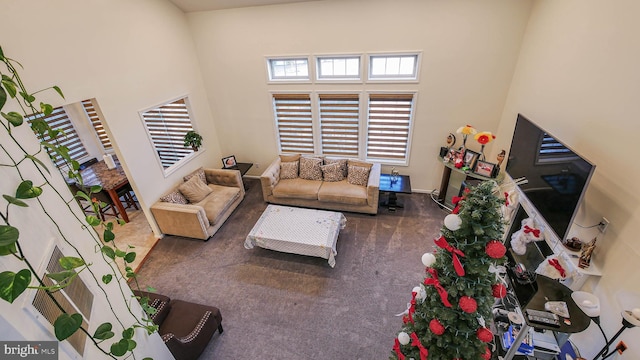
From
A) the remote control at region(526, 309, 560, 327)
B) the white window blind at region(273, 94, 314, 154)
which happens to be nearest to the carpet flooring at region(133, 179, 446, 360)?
the remote control at region(526, 309, 560, 327)

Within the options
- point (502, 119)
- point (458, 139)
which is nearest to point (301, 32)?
point (458, 139)

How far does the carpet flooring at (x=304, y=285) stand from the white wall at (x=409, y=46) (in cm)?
180

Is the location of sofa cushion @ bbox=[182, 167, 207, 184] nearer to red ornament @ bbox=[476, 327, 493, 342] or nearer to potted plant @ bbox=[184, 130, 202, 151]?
potted plant @ bbox=[184, 130, 202, 151]

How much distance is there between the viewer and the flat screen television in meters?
2.18

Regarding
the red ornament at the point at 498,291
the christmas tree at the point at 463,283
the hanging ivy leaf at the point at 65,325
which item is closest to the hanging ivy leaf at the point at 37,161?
the hanging ivy leaf at the point at 65,325

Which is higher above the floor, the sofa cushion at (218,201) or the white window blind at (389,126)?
the white window blind at (389,126)

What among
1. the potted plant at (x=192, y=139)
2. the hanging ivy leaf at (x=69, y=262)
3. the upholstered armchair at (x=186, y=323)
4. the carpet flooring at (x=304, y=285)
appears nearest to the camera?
the hanging ivy leaf at (x=69, y=262)

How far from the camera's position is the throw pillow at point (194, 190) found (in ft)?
15.7

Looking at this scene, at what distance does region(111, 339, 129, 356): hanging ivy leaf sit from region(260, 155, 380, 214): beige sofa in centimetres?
373

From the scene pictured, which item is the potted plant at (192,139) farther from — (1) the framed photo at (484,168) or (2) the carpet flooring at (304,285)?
(1) the framed photo at (484,168)

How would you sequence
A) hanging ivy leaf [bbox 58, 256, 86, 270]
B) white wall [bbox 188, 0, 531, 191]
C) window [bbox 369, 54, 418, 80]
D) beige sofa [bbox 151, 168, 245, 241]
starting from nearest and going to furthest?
hanging ivy leaf [bbox 58, 256, 86, 270] < white wall [bbox 188, 0, 531, 191] < beige sofa [bbox 151, 168, 245, 241] < window [bbox 369, 54, 418, 80]

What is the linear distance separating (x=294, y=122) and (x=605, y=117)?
4452 millimetres

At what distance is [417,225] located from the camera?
468 centimetres

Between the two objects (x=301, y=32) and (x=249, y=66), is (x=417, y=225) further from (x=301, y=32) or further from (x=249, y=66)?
(x=249, y=66)
